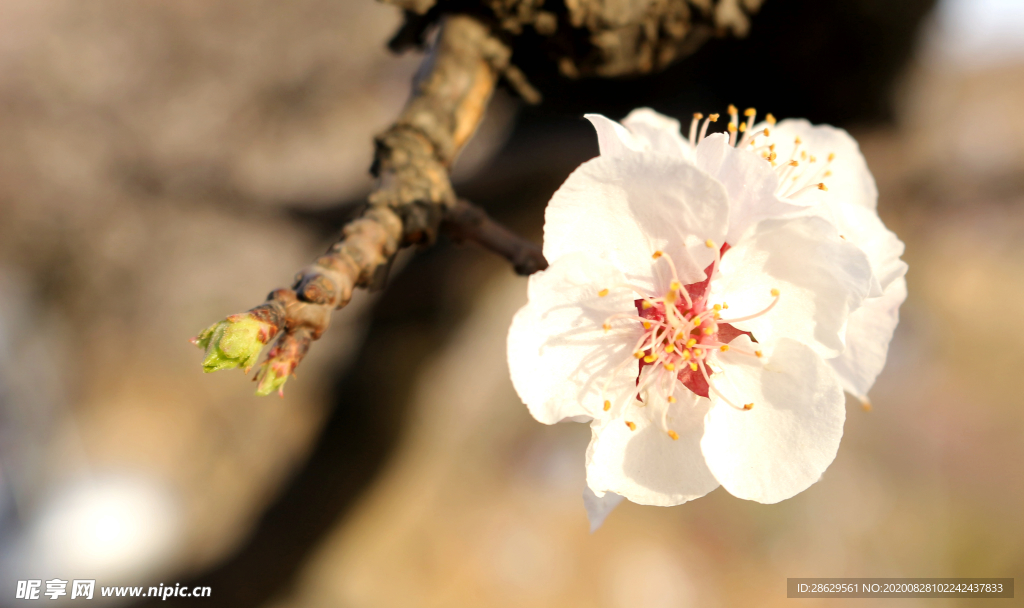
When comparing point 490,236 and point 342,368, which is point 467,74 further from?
point 342,368

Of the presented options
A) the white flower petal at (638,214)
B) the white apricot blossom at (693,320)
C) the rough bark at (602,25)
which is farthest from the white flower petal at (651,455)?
the rough bark at (602,25)

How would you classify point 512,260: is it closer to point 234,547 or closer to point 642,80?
point 642,80

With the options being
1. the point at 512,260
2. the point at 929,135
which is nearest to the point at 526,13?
the point at 512,260

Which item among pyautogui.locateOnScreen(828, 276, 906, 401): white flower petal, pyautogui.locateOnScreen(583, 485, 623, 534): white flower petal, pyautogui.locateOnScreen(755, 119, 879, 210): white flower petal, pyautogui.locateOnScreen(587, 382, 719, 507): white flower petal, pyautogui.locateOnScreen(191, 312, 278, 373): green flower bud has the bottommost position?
pyautogui.locateOnScreen(583, 485, 623, 534): white flower petal

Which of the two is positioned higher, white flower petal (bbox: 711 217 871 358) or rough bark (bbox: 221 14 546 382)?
rough bark (bbox: 221 14 546 382)

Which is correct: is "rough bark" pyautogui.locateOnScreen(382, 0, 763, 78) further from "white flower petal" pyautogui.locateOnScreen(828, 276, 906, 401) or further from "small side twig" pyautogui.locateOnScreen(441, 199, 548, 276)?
"white flower petal" pyautogui.locateOnScreen(828, 276, 906, 401)

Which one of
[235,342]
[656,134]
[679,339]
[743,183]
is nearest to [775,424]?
[679,339]

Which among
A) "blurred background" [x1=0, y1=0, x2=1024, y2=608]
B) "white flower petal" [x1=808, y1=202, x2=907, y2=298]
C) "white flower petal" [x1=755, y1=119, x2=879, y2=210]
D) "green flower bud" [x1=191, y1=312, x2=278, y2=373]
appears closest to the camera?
"green flower bud" [x1=191, y1=312, x2=278, y2=373]

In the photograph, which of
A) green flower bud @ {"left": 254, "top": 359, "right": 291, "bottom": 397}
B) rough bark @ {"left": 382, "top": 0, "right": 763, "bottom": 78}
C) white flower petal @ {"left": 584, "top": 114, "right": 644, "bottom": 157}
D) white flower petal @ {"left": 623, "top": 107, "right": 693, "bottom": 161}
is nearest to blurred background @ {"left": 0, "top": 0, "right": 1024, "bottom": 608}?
rough bark @ {"left": 382, "top": 0, "right": 763, "bottom": 78}
